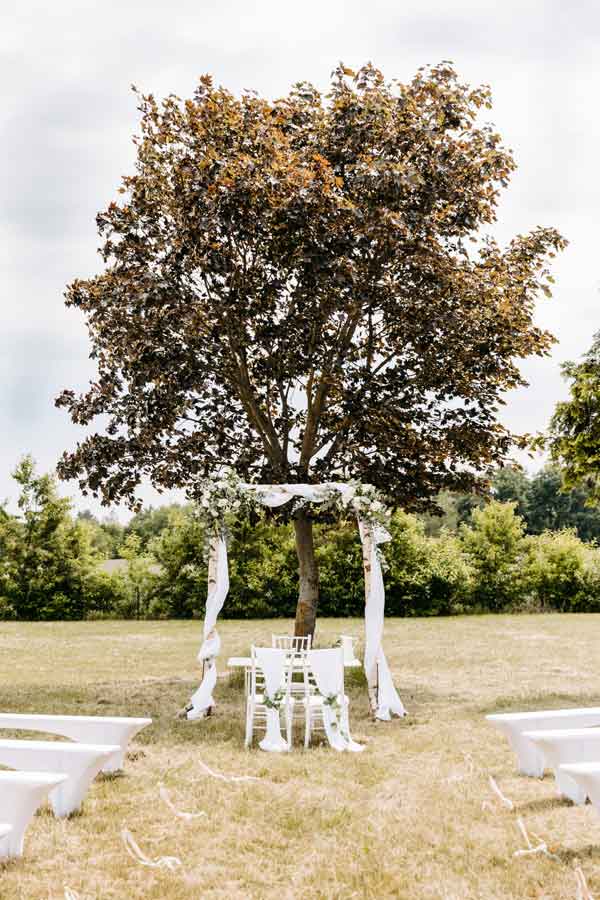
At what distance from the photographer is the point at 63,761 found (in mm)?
5352

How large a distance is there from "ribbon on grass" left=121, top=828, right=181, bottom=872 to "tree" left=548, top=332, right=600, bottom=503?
7688 millimetres

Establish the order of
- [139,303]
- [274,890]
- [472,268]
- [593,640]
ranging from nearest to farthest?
[274,890]
[139,303]
[472,268]
[593,640]

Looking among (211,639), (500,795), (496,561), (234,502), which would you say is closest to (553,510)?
(496,561)

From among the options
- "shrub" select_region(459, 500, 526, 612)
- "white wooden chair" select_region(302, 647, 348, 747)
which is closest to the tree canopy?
"white wooden chair" select_region(302, 647, 348, 747)

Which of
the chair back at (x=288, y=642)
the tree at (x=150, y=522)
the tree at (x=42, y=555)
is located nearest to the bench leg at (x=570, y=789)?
the chair back at (x=288, y=642)

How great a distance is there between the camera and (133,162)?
42.1ft

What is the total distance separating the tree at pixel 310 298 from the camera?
11141 millimetres

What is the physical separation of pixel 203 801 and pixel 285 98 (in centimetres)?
1073

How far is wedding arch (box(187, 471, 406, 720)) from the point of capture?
995 cm

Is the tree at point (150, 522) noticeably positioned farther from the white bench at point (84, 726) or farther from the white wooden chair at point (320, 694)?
the white bench at point (84, 726)

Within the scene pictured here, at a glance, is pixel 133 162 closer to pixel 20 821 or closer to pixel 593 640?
pixel 20 821

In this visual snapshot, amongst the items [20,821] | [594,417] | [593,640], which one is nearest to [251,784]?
[20,821]

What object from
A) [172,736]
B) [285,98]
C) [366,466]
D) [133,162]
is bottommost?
[172,736]

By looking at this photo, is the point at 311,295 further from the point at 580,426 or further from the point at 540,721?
the point at 540,721
